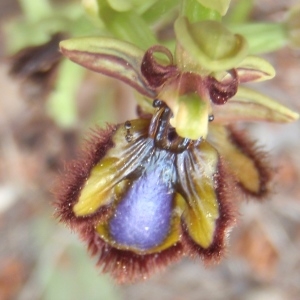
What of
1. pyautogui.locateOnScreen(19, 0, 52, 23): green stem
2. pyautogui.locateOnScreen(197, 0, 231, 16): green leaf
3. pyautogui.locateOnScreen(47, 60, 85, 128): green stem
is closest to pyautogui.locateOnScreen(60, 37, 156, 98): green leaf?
pyautogui.locateOnScreen(197, 0, 231, 16): green leaf

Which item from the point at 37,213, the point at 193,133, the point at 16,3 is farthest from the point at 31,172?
the point at 193,133

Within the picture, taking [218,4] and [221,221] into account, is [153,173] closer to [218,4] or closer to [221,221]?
[221,221]

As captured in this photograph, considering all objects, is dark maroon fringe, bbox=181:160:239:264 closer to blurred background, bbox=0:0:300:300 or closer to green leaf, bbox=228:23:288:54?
green leaf, bbox=228:23:288:54

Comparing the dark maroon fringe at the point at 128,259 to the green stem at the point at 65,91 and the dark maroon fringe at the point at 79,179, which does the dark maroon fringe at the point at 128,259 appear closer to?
the dark maroon fringe at the point at 79,179

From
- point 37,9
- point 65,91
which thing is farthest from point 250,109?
point 37,9

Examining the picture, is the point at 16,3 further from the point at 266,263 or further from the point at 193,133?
the point at 193,133

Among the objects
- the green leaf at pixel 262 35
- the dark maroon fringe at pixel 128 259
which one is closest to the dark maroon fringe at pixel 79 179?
the dark maroon fringe at pixel 128 259

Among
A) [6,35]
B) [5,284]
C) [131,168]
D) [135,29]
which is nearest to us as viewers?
[131,168]
